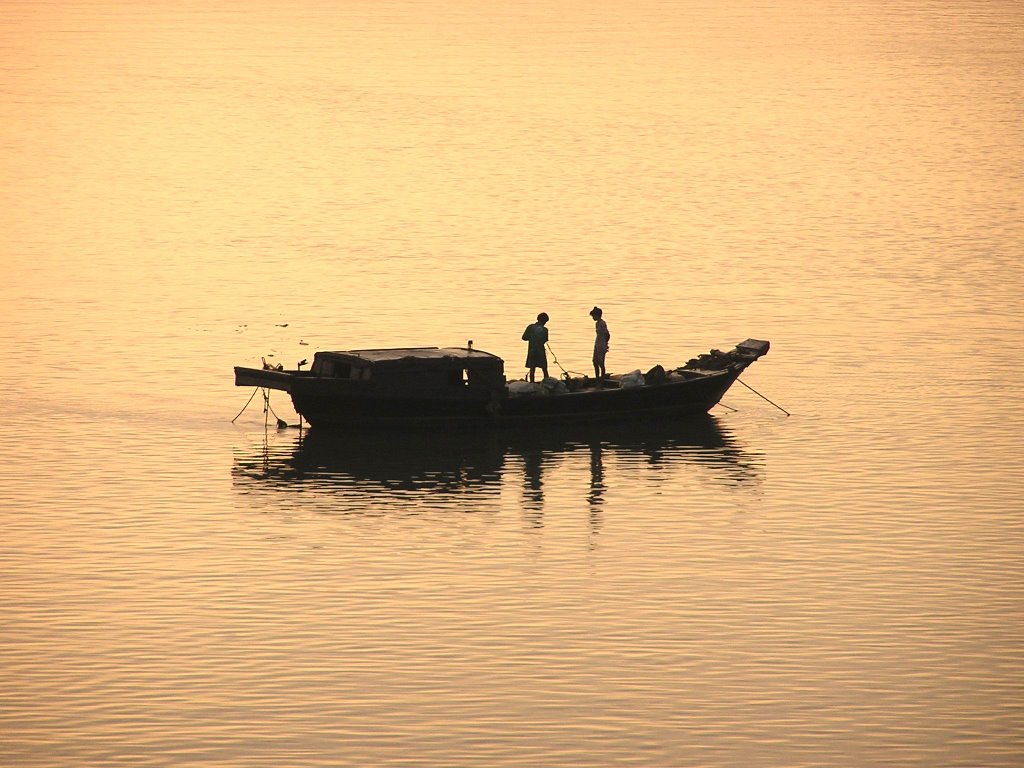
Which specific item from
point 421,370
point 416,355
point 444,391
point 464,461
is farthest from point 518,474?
point 416,355

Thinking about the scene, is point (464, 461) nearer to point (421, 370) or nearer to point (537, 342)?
point (421, 370)

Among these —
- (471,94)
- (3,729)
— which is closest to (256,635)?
(3,729)

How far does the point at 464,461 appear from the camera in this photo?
4697 cm

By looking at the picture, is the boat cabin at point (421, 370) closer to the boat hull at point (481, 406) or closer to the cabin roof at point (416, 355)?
the cabin roof at point (416, 355)

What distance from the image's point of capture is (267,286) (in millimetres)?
85812

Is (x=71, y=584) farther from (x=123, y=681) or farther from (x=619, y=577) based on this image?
(x=619, y=577)

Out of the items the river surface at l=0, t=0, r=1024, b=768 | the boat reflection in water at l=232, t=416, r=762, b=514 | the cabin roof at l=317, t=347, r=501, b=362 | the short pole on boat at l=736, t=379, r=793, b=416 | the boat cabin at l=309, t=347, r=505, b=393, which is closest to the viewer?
the river surface at l=0, t=0, r=1024, b=768

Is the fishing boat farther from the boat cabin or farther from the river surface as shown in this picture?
the river surface

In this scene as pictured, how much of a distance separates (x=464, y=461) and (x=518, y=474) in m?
1.69

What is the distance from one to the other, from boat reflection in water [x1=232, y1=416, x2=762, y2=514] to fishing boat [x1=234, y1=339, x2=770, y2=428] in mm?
433

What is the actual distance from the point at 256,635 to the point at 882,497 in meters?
15.7

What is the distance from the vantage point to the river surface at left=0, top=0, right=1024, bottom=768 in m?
29.6

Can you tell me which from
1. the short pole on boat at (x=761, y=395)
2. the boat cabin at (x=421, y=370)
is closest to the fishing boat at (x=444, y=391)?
the boat cabin at (x=421, y=370)

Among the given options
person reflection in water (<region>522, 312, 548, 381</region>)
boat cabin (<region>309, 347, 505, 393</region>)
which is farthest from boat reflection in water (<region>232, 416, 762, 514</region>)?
person reflection in water (<region>522, 312, 548, 381</region>)
